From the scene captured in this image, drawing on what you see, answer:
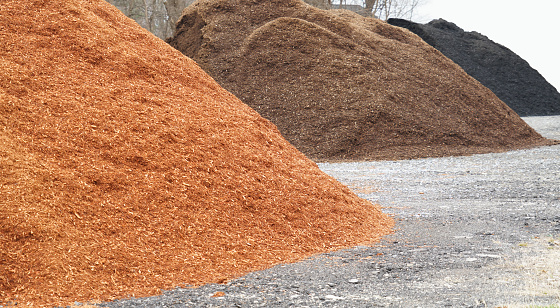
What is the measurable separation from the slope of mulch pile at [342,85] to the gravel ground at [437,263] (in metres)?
4.16

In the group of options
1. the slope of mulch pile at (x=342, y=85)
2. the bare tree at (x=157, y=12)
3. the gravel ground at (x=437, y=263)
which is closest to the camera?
the gravel ground at (x=437, y=263)

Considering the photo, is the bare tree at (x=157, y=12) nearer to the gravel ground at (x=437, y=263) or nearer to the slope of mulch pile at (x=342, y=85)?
the slope of mulch pile at (x=342, y=85)

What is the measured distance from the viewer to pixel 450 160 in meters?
9.90

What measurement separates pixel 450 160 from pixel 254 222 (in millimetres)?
6912

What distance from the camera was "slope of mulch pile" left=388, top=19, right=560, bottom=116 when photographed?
2181 cm

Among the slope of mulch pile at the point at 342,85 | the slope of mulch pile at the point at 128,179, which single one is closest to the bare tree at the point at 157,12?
the slope of mulch pile at the point at 342,85

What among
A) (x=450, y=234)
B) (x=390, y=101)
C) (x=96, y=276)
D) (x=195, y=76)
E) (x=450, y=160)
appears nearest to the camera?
(x=96, y=276)

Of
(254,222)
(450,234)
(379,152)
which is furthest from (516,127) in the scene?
(254,222)

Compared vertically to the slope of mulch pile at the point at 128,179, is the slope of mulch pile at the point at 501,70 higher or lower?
higher

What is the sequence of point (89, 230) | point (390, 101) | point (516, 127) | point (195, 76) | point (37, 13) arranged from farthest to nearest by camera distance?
point (516, 127) → point (390, 101) → point (195, 76) → point (37, 13) → point (89, 230)

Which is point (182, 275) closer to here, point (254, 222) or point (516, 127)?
point (254, 222)

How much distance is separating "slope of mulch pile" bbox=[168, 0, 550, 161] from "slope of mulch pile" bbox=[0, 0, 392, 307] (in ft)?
19.0

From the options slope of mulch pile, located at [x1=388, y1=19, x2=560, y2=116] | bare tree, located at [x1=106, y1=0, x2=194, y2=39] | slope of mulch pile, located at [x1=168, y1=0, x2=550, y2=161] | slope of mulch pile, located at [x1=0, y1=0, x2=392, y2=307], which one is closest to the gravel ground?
slope of mulch pile, located at [x1=0, y1=0, x2=392, y2=307]

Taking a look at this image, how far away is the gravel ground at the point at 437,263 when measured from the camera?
9.51 ft
